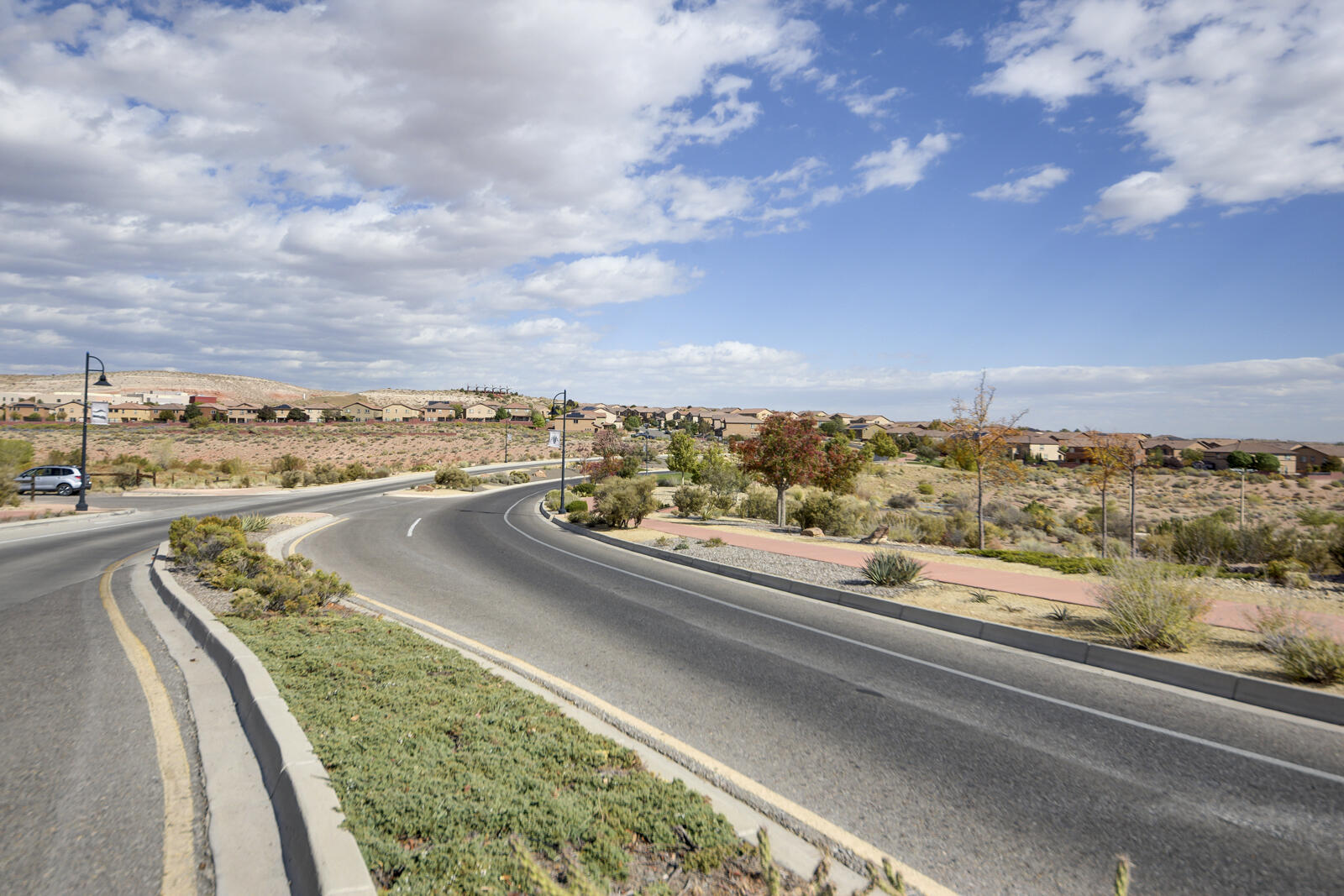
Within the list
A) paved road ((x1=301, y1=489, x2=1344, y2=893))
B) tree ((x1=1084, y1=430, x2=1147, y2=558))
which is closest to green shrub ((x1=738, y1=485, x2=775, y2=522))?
tree ((x1=1084, y1=430, x2=1147, y2=558))

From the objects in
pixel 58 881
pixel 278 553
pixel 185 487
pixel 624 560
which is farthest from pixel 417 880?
pixel 185 487

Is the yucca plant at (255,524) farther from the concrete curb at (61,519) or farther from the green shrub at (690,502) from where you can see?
the green shrub at (690,502)

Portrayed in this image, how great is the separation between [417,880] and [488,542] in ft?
52.3

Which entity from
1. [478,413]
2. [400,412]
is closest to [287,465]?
[478,413]

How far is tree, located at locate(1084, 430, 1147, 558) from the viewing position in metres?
22.5

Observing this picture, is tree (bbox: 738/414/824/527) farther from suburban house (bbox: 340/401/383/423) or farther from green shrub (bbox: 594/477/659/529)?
suburban house (bbox: 340/401/383/423)

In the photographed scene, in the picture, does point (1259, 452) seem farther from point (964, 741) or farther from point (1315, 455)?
point (964, 741)

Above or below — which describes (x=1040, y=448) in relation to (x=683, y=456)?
above

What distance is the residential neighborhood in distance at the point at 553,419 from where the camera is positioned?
67.8m

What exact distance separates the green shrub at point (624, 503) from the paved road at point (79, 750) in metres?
13.2

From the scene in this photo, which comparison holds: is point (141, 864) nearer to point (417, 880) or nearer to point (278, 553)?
point (417, 880)

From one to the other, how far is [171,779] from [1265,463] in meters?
83.5

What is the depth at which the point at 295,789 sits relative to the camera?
3.93m

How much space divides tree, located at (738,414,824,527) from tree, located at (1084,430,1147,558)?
370 inches
